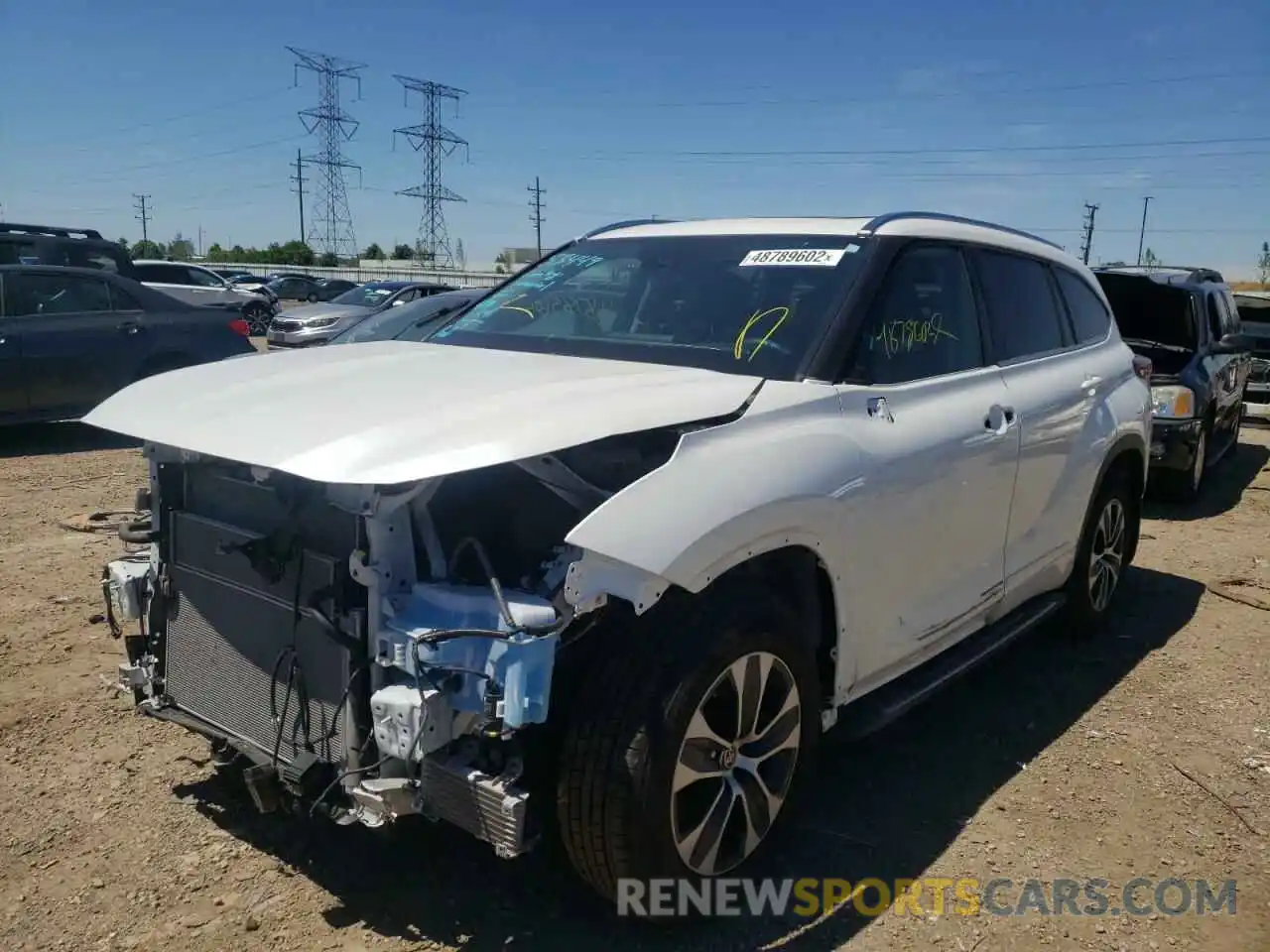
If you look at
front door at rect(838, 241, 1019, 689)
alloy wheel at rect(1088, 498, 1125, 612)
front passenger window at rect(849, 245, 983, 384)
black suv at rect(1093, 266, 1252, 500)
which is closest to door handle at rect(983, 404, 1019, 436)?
front door at rect(838, 241, 1019, 689)

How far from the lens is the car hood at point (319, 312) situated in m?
18.0

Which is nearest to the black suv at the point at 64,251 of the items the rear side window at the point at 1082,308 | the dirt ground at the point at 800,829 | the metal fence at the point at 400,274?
the dirt ground at the point at 800,829

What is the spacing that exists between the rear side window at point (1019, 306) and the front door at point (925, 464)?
7.1 inches

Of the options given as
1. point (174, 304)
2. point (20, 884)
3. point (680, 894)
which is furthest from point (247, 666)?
point (174, 304)

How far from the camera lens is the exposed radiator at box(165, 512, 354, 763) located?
2691 mm

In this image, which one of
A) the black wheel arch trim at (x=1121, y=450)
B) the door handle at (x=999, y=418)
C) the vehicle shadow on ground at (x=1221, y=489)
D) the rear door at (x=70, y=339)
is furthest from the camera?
the rear door at (x=70, y=339)

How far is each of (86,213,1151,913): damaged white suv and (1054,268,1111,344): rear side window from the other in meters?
0.99

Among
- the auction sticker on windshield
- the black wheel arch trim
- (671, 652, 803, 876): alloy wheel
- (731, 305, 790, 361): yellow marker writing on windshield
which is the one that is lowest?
(671, 652, 803, 876): alloy wheel

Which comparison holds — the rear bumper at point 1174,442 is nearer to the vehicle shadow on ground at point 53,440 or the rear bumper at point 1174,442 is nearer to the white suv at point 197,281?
the vehicle shadow on ground at point 53,440

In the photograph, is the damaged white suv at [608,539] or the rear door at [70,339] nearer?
the damaged white suv at [608,539]

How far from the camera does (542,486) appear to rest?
10.1 ft

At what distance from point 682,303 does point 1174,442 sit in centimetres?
603

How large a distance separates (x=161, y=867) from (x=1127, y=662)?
4235mm

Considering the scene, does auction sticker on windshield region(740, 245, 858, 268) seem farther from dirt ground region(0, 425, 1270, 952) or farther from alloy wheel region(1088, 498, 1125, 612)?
alloy wheel region(1088, 498, 1125, 612)
